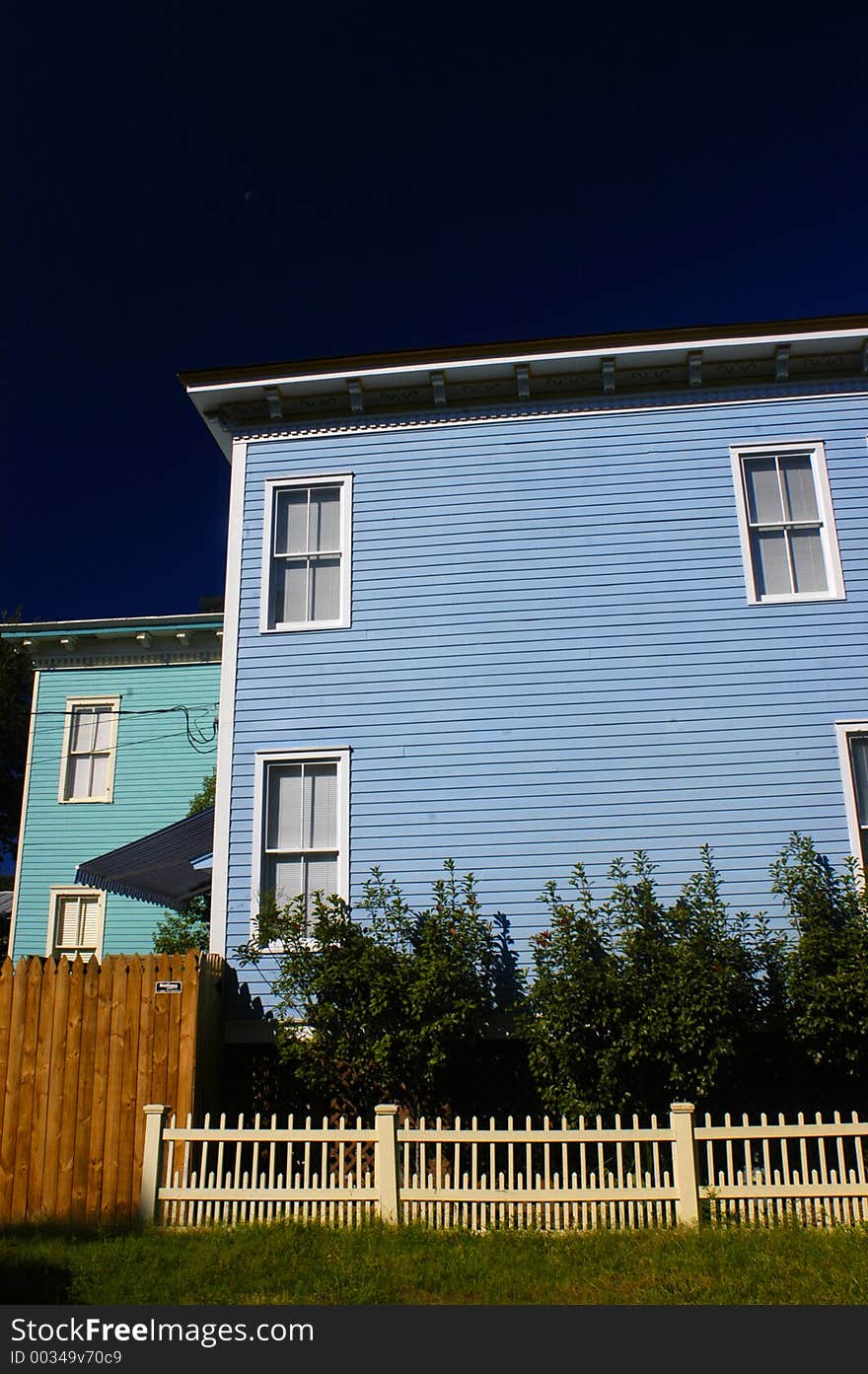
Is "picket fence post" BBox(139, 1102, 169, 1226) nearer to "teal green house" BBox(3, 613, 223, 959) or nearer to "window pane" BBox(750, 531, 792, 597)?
"window pane" BBox(750, 531, 792, 597)

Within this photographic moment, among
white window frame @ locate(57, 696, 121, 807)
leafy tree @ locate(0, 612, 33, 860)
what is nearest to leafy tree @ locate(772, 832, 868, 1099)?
white window frame @ locate(57, 696, 121, 807)

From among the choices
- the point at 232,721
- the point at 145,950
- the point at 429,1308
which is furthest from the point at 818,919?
the point at 145,950

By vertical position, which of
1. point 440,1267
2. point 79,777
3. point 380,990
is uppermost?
point 79,777

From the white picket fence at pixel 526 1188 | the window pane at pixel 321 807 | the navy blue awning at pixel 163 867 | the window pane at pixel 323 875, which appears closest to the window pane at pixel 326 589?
the window pane at pixel 321 807

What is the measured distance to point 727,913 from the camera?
10.9 m

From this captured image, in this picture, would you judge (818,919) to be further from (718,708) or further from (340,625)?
(340,625)

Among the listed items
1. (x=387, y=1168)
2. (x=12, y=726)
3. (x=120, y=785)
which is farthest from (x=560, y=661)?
(x=12, y=726)

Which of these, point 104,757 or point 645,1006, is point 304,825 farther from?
point 104,757

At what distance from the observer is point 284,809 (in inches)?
463

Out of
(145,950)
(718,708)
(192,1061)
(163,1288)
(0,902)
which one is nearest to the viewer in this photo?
(163,1288)

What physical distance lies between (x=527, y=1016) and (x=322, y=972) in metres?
2.04

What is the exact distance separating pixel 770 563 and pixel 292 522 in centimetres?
576

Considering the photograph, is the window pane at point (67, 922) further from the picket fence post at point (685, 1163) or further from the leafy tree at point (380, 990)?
the picket fence post at point (685, 1163)

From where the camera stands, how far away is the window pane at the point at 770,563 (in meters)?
12.1
